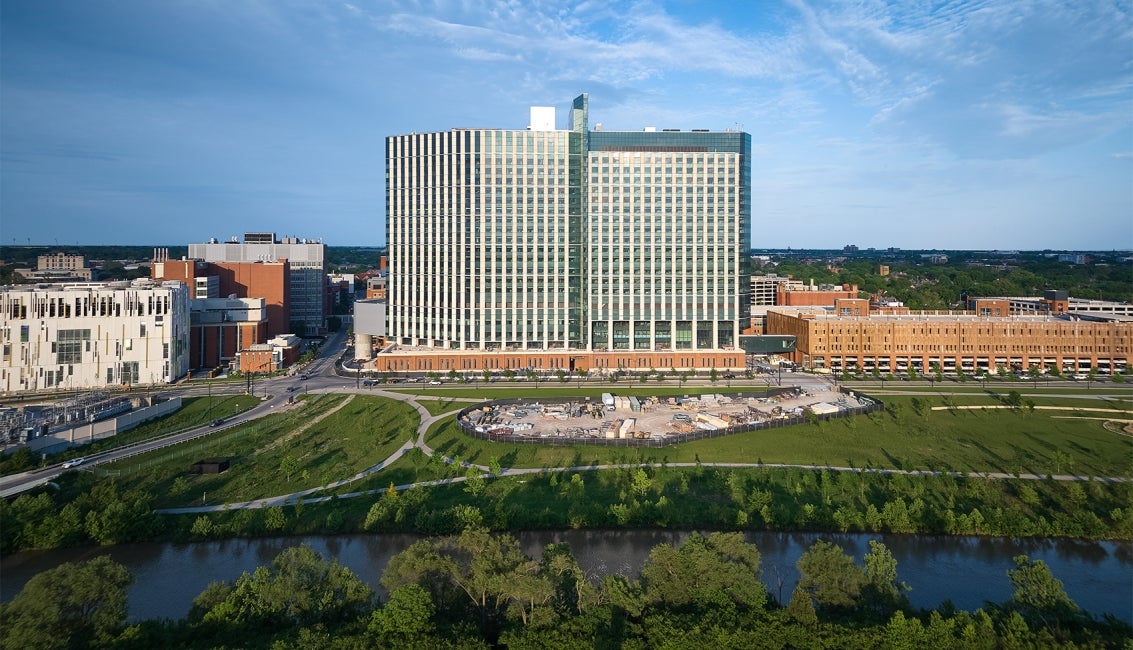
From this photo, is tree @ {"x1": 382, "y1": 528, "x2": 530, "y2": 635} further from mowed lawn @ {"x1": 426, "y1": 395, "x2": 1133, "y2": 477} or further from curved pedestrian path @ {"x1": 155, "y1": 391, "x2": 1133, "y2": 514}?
mowed lawn @ {"x1": 426, "y1": 395, "x2": 1133, "y2": 477}

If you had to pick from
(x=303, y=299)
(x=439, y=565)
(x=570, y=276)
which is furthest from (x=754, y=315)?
(x=439, y=565)

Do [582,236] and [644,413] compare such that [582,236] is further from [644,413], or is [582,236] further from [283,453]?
[283,453]

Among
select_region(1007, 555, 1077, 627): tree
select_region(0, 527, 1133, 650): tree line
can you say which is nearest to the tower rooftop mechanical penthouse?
select_region(0, 527, 1133, 650): tree line

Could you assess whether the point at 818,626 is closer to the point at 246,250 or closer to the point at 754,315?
the point at 754,315

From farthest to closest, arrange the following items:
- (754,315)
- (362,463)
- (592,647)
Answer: (754,315), (362,463), (592,647)

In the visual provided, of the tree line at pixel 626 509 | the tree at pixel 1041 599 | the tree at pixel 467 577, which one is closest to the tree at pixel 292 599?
the tree at pixel 467 577

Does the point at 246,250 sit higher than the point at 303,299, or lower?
higher

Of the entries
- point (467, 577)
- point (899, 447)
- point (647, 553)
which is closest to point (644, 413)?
point (899, 447)
